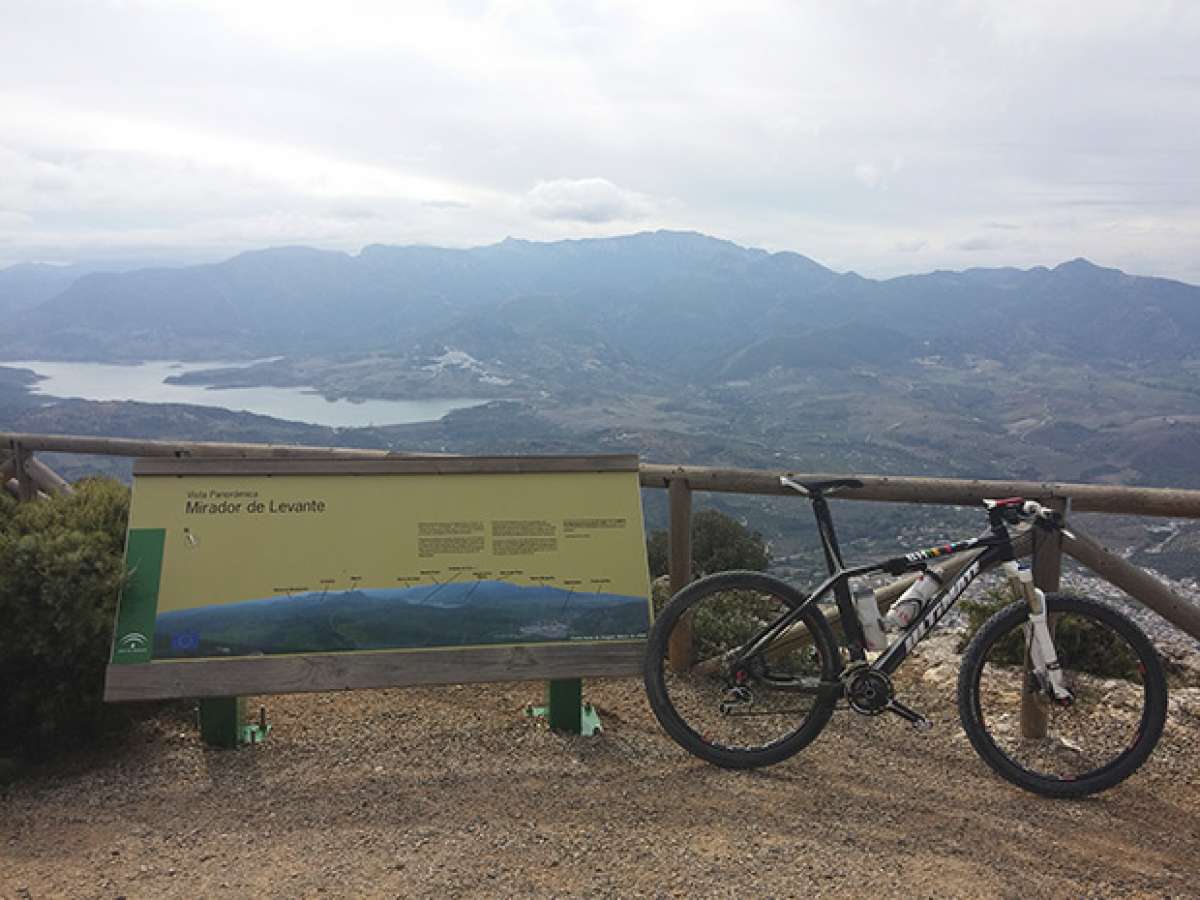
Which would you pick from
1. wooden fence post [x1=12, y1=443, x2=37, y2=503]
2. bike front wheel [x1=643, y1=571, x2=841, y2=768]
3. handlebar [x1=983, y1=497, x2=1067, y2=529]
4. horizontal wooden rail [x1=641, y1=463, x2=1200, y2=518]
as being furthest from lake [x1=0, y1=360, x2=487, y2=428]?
handlebar [x1=983, y1=497, x2=1067, y2=529]

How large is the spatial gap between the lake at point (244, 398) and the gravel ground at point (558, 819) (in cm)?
8414

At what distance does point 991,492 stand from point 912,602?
0.76 meters

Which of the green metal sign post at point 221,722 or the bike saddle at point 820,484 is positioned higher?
the bike saddle at point 820,484

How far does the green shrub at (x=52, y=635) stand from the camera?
3461 millimetres

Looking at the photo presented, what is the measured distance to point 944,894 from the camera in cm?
266

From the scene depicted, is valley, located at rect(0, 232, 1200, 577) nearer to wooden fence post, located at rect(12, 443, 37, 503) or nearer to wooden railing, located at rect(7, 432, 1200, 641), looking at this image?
wooden railing, located at rect(7, 432, 1200, 641)

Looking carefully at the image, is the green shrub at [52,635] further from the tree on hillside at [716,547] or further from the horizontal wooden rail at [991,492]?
the tree on hillside at [716,547]

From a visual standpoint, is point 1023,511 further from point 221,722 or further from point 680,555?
point 221,722

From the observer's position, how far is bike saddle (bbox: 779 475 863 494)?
3609 mm

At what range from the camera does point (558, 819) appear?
312cm

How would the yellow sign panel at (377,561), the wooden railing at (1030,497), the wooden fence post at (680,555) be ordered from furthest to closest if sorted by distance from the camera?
the wooden fence post at (680,555), the wooden railing at (1030,497), the yellow sign panel at (377,561)

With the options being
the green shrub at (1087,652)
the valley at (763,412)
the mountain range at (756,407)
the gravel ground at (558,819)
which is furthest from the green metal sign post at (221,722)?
the mountain range at (756,407)

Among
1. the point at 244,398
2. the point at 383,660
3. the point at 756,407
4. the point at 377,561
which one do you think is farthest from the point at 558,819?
the point at 756,407

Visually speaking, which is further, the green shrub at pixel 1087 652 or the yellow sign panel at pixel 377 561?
the green shrub at pixel 1087 652
